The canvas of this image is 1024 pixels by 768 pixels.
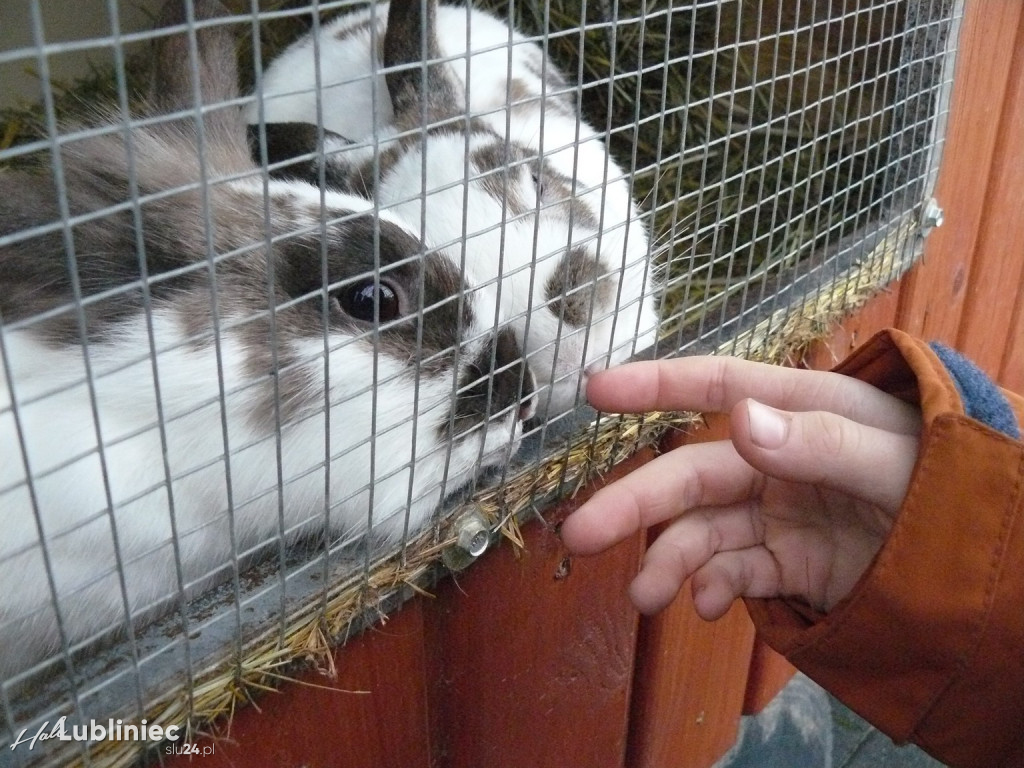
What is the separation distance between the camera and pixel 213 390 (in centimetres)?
84

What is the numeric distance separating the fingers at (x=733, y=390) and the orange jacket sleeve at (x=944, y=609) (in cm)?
A: 5

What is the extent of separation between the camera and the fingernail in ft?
2.50

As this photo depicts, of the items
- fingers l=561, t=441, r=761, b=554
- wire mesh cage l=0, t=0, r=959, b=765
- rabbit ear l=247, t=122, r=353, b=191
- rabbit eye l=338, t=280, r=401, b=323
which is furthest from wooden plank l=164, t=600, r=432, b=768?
rabbit ear l=247, t=122, r=353, b=191

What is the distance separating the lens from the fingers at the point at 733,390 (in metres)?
0.94

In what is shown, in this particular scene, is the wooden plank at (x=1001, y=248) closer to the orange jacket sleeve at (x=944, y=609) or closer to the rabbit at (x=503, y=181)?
the rabbit at (x=503, y=181)

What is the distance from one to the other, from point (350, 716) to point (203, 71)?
69 centimetres

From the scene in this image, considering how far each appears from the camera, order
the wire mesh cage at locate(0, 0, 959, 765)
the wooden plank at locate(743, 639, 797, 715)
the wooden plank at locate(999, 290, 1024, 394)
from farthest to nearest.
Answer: the wooden plank at locate(999, 290, 1024, 394)
the wooden plank at locate(743, 639, 797, 715)
the wire mesh cage at locate(0, 0, 959, 765)

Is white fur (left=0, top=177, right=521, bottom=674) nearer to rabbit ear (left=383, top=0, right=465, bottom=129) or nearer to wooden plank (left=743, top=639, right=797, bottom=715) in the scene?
rabbit ear (left=383, top=0, right=465, bottom=129)

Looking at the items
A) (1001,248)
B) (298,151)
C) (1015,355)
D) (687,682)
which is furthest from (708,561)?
(1015,355)

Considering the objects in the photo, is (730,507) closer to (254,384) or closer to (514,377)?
(514,377)

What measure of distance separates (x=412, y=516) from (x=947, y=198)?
117 cm

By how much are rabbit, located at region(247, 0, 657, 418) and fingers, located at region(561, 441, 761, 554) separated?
0.11 metres

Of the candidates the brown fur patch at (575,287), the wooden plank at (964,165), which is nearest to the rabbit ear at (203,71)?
the brown fur patch at (575,287)

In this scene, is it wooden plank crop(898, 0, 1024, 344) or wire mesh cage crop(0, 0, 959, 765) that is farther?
wooden plank crop(898, 0, 1024, 344)
